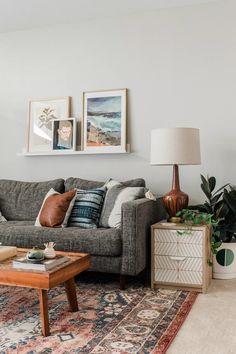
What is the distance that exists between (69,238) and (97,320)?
0.79m

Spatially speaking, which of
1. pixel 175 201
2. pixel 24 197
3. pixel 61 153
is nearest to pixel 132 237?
pixel 175 201

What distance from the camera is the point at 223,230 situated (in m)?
3.11

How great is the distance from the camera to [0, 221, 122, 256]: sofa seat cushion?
2783 millimetres

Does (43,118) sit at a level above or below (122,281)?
above

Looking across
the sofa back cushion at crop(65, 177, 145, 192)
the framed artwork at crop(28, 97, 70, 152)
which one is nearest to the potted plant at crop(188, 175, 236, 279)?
the sofa back cushion at crop(65, 177, 145, 192)

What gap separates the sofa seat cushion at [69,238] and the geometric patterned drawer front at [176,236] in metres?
0.32

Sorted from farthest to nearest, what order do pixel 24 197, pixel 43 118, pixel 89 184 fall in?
1. pixel 43 118
2. pixel 24 197
3. pixel 89 184

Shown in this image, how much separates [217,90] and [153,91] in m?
0.61

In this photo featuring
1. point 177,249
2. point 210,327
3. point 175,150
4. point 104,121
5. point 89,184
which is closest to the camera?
point 210,327

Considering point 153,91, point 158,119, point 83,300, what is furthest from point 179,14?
point 83,300

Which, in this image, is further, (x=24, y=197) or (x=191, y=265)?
(x=24, y=197)

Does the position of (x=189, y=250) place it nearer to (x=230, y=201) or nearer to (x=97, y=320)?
(x=230, y=201)

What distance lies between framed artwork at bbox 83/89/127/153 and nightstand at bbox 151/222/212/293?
119cm

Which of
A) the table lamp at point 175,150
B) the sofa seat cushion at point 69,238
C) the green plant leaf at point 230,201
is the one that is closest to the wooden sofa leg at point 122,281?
the sofa seat cushion at point 69,238
